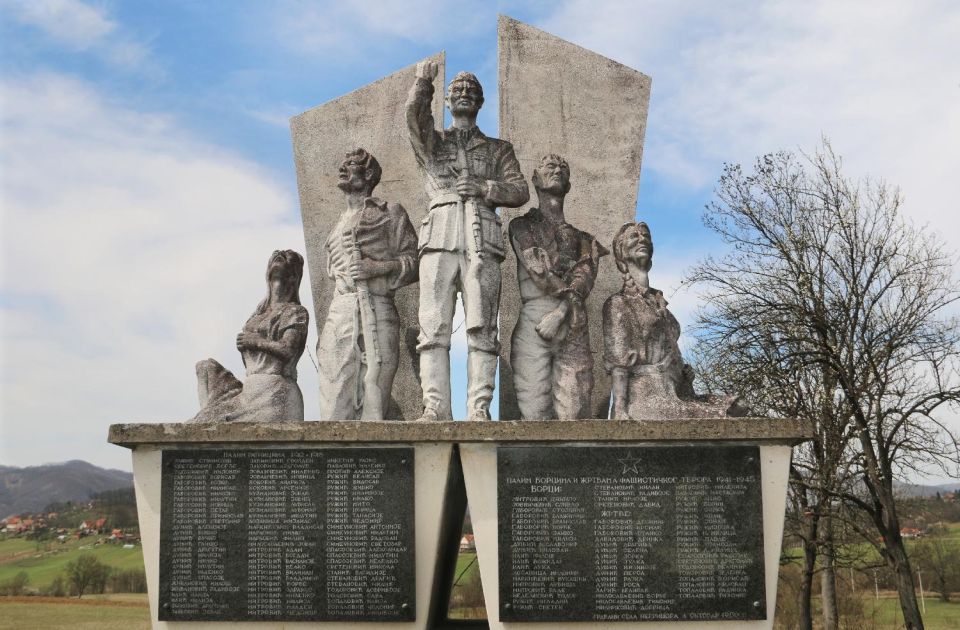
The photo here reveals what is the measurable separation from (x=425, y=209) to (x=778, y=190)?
813cm

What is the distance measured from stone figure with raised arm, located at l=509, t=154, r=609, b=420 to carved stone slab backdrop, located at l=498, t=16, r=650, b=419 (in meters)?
1.07

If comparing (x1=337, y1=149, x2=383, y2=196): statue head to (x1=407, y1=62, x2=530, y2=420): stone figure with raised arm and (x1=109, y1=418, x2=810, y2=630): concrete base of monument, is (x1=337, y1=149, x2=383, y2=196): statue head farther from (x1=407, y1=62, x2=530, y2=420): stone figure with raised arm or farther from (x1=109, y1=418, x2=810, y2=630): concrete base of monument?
(x1=109, y1=418, x2=810, y2=630): concrete base of monument

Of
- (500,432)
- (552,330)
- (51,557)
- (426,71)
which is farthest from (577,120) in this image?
(51,557)

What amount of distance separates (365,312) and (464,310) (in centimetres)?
84

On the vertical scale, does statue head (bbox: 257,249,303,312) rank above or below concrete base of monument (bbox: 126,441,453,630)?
above

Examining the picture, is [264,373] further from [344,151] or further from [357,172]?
[344,151]

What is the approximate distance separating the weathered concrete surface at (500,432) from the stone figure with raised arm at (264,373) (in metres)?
0.64

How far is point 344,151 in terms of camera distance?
1039cm

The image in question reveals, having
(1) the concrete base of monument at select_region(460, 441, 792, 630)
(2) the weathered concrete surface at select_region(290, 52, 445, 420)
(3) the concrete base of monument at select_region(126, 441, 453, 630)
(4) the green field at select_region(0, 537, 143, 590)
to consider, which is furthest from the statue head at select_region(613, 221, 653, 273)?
Result: (4) the green field at select_region(0, 537, 143, 590)

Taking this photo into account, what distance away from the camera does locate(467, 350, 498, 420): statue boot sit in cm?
789

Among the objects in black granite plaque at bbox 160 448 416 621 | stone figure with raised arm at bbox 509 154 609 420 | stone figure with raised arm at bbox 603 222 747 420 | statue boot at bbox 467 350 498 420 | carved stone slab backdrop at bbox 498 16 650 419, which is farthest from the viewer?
carved stone slab backdrop at bbox 498 16 650 419

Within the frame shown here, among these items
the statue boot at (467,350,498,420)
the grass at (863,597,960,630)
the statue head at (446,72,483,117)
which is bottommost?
the grass at (863,597,960,630)

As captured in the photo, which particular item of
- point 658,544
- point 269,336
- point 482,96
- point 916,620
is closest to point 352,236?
point 269,336

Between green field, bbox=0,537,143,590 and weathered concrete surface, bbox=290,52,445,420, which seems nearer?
weathered concrete surface, bbox=290,52,445,420
